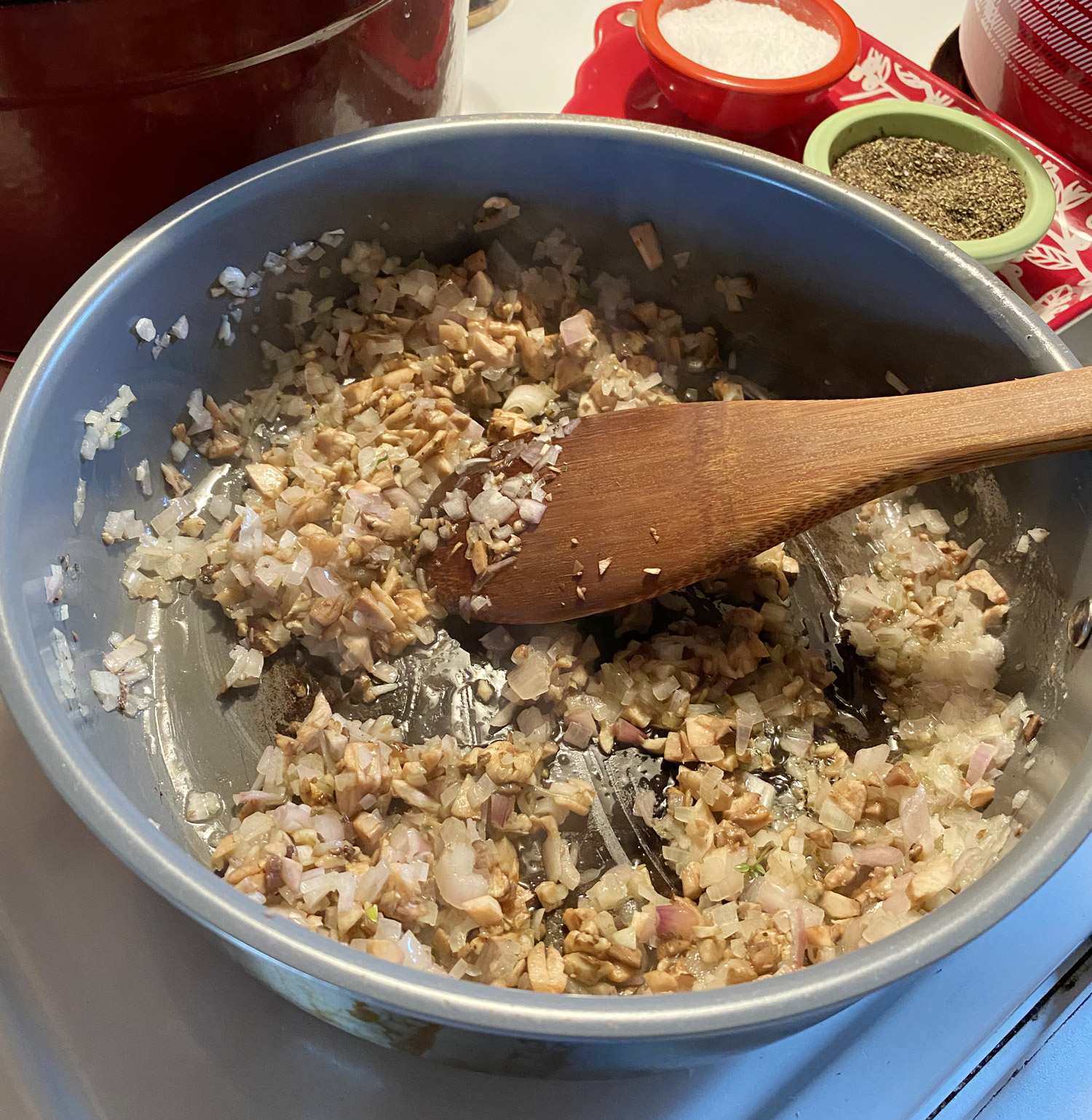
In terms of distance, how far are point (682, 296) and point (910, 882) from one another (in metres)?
0.71

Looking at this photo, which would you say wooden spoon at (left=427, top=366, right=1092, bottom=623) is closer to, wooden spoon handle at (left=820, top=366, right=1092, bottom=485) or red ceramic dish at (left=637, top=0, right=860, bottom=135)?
wooden spoon handle at (left=820, top=366, right=1092, bottom=485)

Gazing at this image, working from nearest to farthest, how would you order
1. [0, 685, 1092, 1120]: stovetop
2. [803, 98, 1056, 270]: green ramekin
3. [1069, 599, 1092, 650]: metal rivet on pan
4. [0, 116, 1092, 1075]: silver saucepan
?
[0, 116, 1092, 1075]: silver saucepan < [0, 685, 1092, 1120]: stovetop < [1069, 599, 1092, 650]: metal rivet on pan < [803, 98, 1056, 270]: green ramekin

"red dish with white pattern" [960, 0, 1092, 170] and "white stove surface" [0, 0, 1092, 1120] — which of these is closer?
"white stove surface" [0, 0, 1092, 1120]

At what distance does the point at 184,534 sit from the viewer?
1.02 m

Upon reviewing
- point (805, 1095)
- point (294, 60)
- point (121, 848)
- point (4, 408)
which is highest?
point (294, 60)

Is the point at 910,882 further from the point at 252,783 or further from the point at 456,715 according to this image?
the point at 252,783

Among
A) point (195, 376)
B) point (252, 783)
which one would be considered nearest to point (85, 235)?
point (195, 376)

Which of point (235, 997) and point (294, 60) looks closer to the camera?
point (235, 997)

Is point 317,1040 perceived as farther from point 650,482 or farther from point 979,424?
point 979,424

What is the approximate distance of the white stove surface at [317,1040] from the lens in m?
0.70


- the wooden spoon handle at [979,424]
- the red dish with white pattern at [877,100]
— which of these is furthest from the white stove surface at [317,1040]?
the red dish with white pattern at [877,100]

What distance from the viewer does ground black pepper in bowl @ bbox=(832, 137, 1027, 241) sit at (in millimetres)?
1144

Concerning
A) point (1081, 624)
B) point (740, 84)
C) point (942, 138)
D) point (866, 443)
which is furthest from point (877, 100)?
point (1081, 624)

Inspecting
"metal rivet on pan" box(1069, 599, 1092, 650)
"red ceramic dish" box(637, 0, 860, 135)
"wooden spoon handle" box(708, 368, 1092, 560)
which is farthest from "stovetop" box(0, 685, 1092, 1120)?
"red ceramic dish" box(637, 0, 860, 135)
